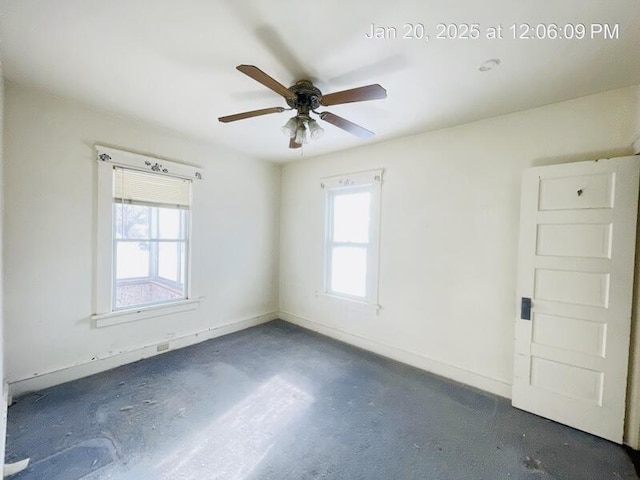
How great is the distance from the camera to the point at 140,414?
2.11 meters

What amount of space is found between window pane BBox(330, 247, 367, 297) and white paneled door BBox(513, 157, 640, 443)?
1.72 metres

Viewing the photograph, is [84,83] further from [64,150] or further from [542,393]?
[542,393]

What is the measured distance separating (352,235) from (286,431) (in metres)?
2.38

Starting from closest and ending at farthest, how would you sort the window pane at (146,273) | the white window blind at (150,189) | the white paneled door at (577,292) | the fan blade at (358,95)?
the fan blade at (358,95), the white paneled door at (577,292), the white window blind at (150,189), the window pane at (146,273)

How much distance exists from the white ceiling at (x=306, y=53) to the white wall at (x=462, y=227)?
0.79 feet

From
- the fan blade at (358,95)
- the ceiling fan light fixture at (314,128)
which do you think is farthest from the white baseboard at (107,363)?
the fan blade at (358,95)

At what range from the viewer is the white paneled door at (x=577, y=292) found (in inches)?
76.1

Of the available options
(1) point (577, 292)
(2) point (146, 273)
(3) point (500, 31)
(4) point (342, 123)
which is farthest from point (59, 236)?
(1) point (577, 292)

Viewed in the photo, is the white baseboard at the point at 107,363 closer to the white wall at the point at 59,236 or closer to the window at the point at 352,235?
the white wall at the point at 59,236

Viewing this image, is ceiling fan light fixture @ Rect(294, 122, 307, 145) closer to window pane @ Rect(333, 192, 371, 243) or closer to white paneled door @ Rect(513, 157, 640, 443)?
window pane @ Rect(333, 192, 371, 243)

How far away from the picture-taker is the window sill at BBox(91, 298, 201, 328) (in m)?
2.73

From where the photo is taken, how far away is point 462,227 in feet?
8.97

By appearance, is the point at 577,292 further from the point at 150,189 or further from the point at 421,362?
the point at 150,189

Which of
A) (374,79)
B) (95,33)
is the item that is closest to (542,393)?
(374,79)
